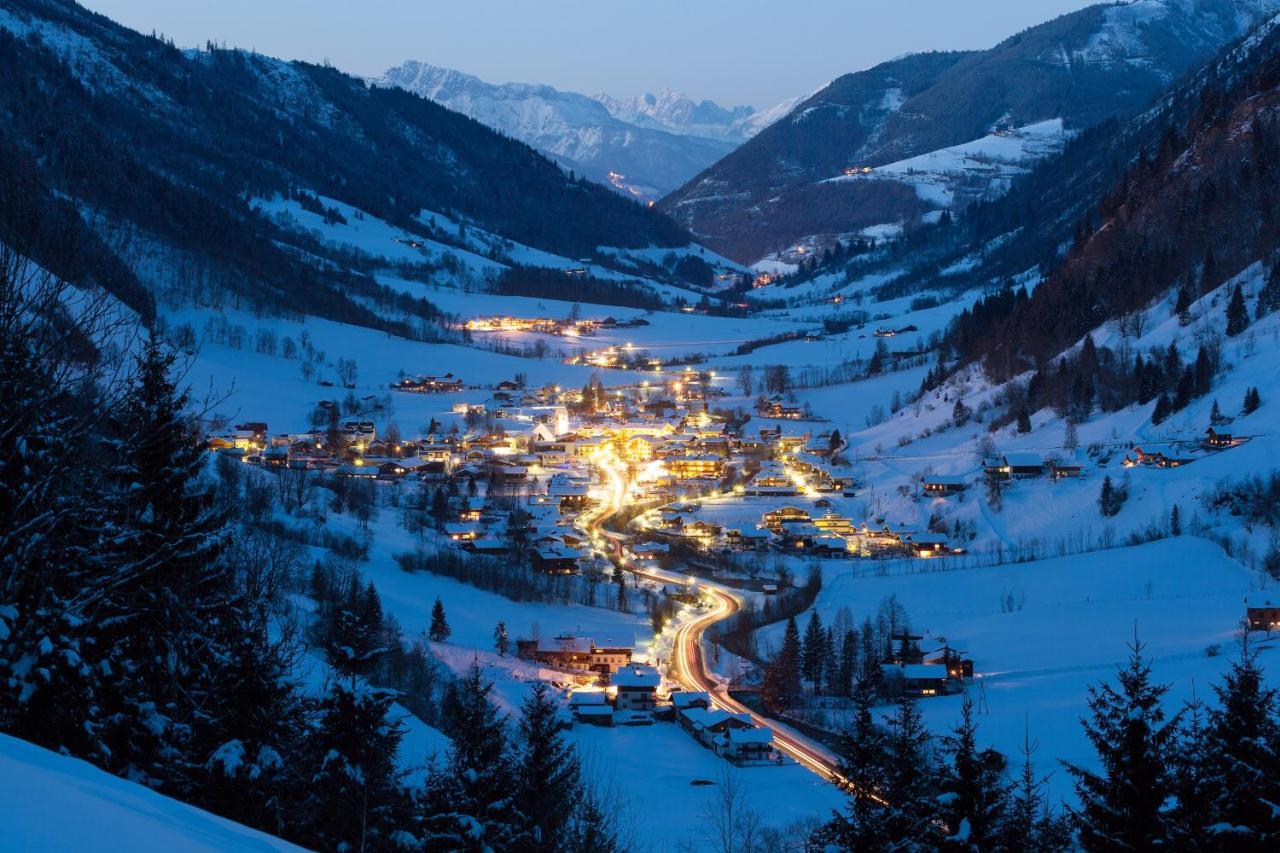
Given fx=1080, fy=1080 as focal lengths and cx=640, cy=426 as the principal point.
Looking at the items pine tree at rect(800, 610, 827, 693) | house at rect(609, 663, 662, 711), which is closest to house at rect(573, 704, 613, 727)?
house at rect(609, 663, 662, 711)

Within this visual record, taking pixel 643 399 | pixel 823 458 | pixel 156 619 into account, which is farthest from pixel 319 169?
pixel 156 619

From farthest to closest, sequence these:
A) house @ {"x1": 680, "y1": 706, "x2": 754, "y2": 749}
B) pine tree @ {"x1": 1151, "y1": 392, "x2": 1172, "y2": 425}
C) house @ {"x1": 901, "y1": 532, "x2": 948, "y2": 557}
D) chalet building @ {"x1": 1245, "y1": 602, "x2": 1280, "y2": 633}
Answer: pine tree @ {"x1": 1151, "y1": 392, "x2": 1172, "y2": 425}, house @ {"x1": 901, "y1": 532, "x2": 948, "y2": 557}, chalet building @ {"x1": 1245, "y1": 602, "x2": 1280, "y2": 633}, house @ {"x1": 680, "y1": 706, "x2": 754, "y2": 749}

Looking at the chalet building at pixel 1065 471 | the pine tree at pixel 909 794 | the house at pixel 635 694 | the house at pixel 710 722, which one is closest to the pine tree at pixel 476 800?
the pine tree at pixel 909 794

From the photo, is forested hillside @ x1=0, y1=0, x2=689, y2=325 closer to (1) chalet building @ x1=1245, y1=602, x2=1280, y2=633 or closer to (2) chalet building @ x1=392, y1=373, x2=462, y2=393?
(2) chalet building @ x1=392, y1=373, x2=462, y2=393

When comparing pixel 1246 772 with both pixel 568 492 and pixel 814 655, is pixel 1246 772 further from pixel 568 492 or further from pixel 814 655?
pixel 568 492

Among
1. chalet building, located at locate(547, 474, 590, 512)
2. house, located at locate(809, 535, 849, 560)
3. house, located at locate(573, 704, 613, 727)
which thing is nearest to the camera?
house, located at locate(573, 704, 613, 727)

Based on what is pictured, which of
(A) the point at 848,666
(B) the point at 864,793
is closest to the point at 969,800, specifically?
(B) the point at 864,793

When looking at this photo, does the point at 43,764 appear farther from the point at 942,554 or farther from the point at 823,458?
the point at 823,458

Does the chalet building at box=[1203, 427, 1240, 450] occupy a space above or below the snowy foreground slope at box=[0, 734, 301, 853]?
above
